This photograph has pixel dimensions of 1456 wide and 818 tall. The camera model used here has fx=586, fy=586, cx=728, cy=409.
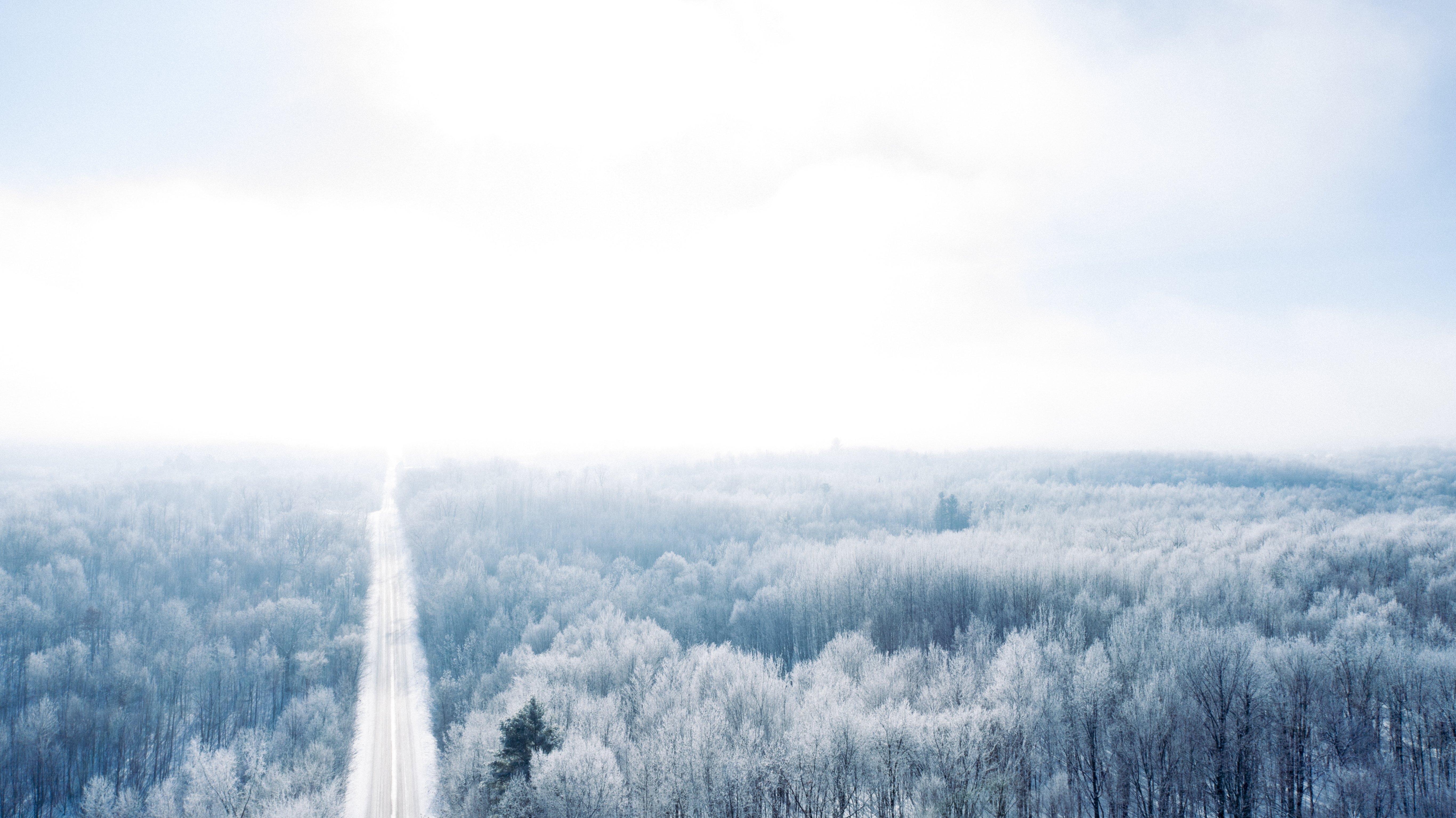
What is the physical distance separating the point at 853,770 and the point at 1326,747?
24485 mm

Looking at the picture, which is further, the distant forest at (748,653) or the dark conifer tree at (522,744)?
the distant forest at (748,653)

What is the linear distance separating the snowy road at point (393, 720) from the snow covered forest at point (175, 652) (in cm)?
117

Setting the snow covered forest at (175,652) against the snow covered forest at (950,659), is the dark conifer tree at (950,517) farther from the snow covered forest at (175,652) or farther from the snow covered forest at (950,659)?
the snow covered forest at (175,652)

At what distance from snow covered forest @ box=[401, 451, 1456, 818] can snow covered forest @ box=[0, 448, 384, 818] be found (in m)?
7.66

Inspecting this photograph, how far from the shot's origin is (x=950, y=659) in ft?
131

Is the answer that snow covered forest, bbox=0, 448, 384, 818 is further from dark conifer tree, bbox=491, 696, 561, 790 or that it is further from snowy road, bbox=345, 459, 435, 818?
dark conifer tree, bbox=491, 696, 561, 790

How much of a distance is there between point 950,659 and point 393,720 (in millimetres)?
36548

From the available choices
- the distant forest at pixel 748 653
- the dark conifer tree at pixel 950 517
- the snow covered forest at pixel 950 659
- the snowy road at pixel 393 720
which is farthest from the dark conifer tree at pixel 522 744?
the dark conifer tree at pixel 950 517

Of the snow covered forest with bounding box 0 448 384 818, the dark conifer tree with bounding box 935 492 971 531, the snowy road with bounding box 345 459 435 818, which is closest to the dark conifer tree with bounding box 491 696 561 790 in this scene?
the snowy road with bounding box 345 459 435 818

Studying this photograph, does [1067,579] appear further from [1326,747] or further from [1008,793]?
[1008,793]

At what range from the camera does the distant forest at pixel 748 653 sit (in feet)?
82.9

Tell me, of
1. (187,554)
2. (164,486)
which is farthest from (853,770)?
(164,486)

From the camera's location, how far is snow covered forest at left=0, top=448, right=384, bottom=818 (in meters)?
32.8

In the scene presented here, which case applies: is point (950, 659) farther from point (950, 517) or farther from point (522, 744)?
point (950, 517)
